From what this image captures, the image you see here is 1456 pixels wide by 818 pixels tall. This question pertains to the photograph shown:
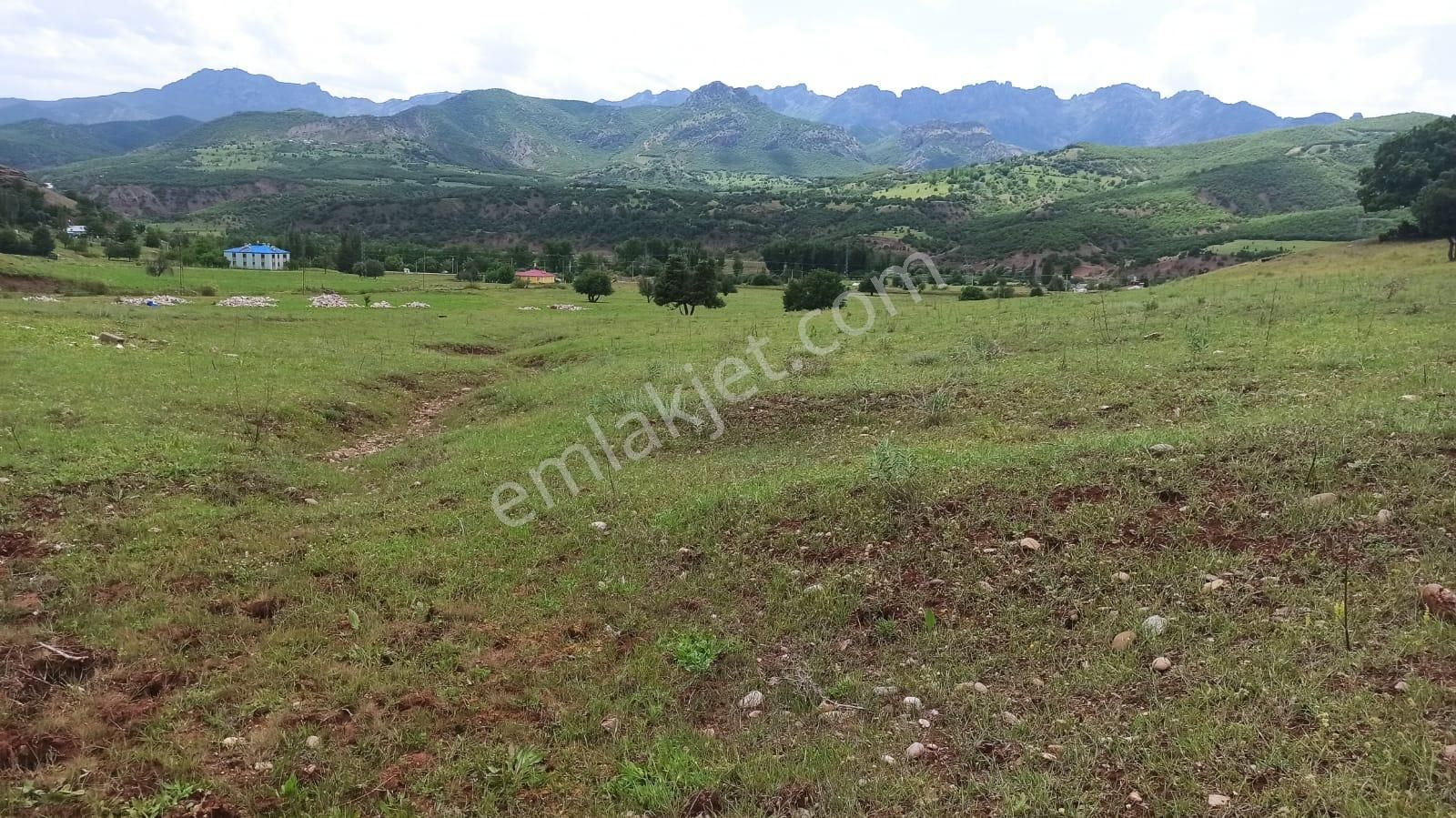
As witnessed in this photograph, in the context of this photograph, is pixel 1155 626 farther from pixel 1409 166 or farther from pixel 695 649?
pixel 1409 166

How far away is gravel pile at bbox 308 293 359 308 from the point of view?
5575cm

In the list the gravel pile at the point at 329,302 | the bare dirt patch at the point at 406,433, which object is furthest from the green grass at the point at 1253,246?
the bare dirt patch at the point at 406,433

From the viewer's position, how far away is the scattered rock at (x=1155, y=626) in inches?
245

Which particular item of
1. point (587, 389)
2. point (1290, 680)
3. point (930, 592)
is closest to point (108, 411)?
point (587, 389)

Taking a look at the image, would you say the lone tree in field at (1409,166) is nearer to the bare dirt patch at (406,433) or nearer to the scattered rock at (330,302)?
the bare dirt patch at (406,433)

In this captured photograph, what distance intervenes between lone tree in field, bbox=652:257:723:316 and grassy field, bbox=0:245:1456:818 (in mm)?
52370

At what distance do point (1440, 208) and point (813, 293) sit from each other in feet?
135

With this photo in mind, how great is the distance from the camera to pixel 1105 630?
6.47 metres

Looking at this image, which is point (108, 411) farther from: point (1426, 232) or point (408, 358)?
point (1426, 232)

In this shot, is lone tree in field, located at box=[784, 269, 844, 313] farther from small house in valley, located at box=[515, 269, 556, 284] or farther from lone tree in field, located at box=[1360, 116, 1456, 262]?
small house in valley, located at box=[515, 269, 556, 284]

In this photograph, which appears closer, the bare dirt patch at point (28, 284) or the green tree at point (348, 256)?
the bare dirt patch at point (28, 284)

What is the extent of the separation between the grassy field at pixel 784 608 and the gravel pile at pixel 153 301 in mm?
37403

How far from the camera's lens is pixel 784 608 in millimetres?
7836

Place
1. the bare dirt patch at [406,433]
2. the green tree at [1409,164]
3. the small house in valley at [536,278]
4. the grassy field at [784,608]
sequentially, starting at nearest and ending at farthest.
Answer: the grassy field at [784,608], the bare dirt patch at [406,433], the green tree at [1409,164], the small house in valley at [536,278]
